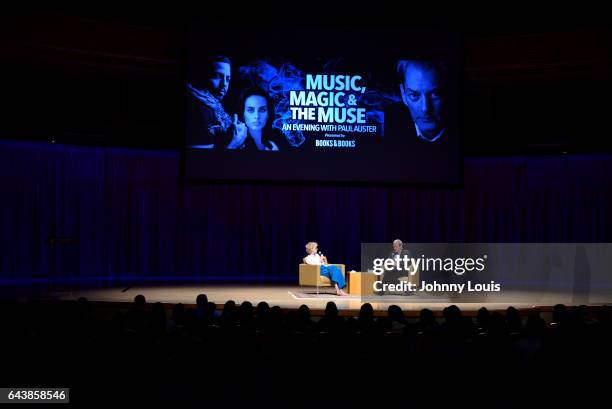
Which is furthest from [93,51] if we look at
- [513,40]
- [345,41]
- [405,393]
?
[405,393]

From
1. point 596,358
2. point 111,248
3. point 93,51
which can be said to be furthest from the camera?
point 111,248

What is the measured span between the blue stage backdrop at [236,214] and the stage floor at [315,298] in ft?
8.09

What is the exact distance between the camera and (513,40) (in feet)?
36.3

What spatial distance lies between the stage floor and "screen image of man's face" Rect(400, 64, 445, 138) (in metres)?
2.72

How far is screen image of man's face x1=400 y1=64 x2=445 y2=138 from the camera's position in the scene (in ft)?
33.2

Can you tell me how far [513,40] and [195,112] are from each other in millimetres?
5597

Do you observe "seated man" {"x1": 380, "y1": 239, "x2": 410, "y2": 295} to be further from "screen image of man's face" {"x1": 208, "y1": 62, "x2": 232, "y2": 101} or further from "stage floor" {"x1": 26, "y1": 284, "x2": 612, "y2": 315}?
"screen image of man's face" {"x1": 208, "y1": 62, "x2": 232, "y2": 101}

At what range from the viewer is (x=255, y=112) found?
10.0 meters

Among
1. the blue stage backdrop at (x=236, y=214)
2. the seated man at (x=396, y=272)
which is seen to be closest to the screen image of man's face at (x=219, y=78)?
the seated man at (x=396, y=272)

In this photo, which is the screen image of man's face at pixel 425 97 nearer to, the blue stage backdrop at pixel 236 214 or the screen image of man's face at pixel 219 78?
the screen image of man's face at pixel 219 78

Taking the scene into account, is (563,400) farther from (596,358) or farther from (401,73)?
(401,73)

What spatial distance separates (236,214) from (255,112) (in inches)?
209

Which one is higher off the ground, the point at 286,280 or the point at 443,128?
the point at 443,128

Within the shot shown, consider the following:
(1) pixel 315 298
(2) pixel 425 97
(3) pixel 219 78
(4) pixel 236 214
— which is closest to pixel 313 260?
(1) pixel 315 298
